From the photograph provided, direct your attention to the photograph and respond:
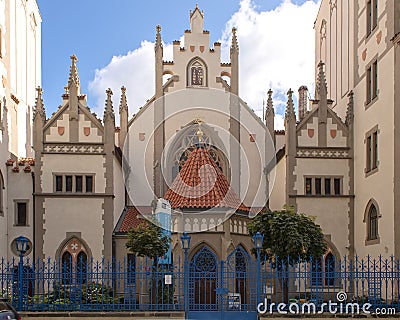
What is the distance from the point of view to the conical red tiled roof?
2573 cm

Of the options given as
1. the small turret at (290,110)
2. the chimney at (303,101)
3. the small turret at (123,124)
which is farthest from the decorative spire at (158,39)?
the chimney at (303,101)

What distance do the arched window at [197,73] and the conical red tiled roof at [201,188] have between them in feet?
18.9

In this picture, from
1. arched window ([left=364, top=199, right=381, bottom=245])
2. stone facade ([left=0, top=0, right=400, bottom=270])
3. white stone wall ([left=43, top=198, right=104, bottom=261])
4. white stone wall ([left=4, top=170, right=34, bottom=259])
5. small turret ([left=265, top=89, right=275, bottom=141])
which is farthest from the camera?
small turret ([left=265, top=89, right=275, bottom=141])

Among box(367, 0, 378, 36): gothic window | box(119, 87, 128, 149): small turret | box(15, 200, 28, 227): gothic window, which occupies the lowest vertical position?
box(15, 200, 28, 227): gothic window

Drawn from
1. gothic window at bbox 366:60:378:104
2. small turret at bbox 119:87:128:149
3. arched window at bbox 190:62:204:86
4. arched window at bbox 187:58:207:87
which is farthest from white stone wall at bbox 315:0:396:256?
small turret at bbox 119:87:128:149

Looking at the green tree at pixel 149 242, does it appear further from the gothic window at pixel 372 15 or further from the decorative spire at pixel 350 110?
the gothic window at pixel 372 15

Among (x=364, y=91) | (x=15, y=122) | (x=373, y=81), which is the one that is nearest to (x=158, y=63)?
(x=15, y=122)

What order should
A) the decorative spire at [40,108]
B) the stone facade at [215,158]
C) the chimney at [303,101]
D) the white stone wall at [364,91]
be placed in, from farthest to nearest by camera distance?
1. the chimney at [303,101]
2. the decorative spire at [40,108]
3. the stone facade at [215,158]
4. the white stone wall at [364,91]

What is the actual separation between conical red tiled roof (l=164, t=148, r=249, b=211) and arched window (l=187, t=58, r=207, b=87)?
577 cm

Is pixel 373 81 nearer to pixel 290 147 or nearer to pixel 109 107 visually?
pixel 290 147

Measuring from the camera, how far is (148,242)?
2362 cm

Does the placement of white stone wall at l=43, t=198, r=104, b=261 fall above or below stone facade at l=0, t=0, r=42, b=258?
below

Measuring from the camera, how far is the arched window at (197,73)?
3284 centimetres

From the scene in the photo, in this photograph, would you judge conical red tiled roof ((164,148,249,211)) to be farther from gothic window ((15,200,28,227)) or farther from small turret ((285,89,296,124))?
gothic window ((15,200,28,227))
